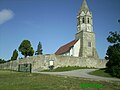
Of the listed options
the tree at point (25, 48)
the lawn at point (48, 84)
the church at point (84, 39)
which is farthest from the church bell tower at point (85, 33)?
the lawn at point (48, 84)

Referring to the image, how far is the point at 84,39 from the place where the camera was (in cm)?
5350

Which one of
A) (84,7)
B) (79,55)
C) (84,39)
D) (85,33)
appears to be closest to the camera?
(79,55)

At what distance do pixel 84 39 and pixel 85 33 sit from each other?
6.63 feet

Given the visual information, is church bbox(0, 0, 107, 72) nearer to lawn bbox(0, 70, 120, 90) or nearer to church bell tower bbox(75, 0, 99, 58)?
church bell tower bbox(75, 0, 99, 58)

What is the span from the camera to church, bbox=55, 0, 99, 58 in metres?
52.8

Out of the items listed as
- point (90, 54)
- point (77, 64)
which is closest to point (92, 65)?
point (77, 64)

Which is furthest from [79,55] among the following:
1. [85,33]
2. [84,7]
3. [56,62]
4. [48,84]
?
[48,84]

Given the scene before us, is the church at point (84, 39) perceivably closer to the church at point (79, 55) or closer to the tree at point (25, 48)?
the church at point (79, 55)

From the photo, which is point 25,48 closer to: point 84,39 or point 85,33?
point 84,39

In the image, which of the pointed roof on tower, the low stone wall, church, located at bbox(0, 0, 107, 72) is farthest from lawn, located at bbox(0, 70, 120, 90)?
the pointed roof on tower

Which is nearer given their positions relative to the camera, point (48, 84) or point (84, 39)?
point (48, 84)

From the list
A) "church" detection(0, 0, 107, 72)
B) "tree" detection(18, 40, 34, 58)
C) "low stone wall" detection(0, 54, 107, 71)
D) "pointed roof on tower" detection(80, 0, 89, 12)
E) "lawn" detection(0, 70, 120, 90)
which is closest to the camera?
"lawn" detection(0, 70, 120, 90)

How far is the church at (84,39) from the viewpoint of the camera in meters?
52.8

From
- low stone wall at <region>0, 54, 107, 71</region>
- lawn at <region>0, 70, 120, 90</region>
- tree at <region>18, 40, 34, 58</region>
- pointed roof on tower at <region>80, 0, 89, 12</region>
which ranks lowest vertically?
lawn at <region>0, 70, 120, 90</region>
